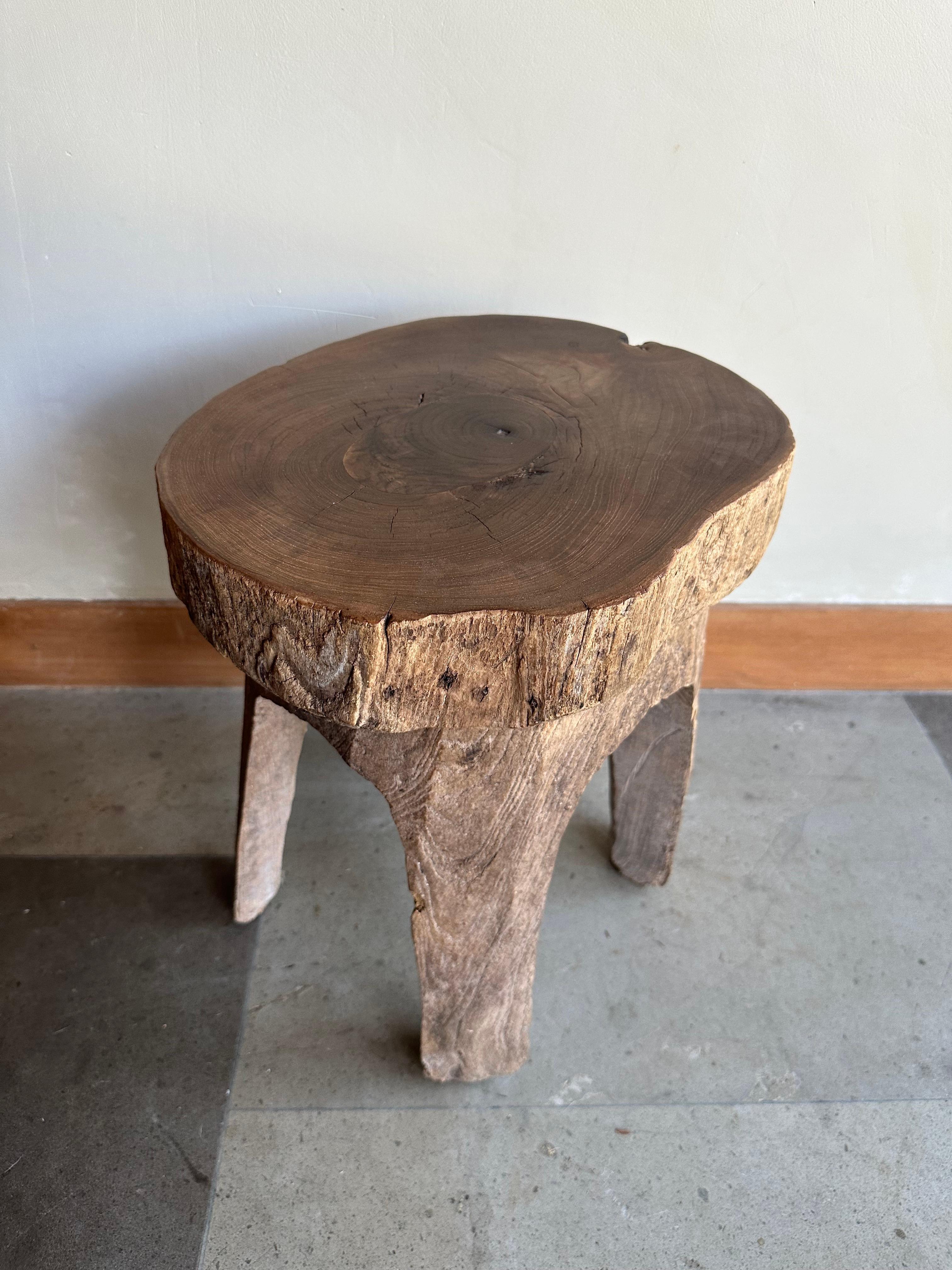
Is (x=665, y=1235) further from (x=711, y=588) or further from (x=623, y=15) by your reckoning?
(x=623, y=15)

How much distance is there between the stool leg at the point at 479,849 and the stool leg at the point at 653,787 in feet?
0.65

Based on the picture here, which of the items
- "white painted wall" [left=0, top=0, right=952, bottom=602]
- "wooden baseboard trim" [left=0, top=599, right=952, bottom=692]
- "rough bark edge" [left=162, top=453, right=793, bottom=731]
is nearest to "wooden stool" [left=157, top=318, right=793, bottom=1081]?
"rough bark edge" [left=162, top=453, right=793, bottom=731]

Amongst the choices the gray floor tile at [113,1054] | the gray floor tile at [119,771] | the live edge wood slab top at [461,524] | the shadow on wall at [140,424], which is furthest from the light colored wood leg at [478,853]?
the shadow on wall at [140,424]

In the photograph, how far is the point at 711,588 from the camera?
0.91m

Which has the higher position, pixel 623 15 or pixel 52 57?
pixel 623 15

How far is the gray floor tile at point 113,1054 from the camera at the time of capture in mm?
983

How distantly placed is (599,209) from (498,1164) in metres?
1.20

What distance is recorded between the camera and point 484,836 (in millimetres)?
964

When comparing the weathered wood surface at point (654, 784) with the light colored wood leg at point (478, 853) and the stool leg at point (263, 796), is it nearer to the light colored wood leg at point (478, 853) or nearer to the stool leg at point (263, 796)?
the light colored wood leg at point (478, 853)

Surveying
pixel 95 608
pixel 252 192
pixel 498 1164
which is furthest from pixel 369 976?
pixel 252 192

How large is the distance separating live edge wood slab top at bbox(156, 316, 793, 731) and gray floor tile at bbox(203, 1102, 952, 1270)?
0.55 meters

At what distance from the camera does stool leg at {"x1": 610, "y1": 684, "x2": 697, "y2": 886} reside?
1.24 metres

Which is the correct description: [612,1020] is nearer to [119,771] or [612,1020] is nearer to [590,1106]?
[590,1106]

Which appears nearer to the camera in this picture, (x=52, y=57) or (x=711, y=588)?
(x=711, y=588)
